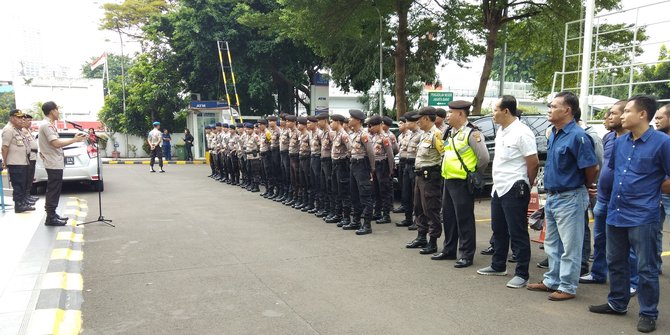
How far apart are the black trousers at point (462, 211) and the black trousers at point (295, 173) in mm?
4648

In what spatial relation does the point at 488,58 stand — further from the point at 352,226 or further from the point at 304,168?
the point at 352,226

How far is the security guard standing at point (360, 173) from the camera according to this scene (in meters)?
7.34

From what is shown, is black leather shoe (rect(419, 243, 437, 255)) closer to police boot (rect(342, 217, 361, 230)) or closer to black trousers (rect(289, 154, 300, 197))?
police boot (rect(342, 217, 361, 230))

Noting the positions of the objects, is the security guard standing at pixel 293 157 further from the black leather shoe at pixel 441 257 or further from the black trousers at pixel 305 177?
the black leather shoe at pixel 441 257

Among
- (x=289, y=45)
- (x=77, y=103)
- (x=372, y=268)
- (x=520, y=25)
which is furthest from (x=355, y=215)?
(x=77, y=103)

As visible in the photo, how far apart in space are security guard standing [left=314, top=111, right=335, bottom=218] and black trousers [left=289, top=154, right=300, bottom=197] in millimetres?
1136

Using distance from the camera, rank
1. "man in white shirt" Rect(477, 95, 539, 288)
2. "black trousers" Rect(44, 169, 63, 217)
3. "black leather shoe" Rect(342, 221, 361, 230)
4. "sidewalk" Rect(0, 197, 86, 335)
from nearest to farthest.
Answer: "sidewalk" Rect(0, 197, 86, 335) < "man in white shirt" Rect(477, 95, 539, 288) < "black trousers" Rect(44, 169, 63, 217) < "black leather shoe" Rect(342, 221, 361, 230)

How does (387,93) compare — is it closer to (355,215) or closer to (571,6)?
(571,6)

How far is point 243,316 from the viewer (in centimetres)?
402

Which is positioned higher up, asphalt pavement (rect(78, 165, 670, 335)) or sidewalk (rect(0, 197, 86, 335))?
sidewalk (rect(0, 197, 86, 335))

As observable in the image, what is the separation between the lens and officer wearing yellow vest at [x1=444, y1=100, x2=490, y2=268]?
5332 millimetres

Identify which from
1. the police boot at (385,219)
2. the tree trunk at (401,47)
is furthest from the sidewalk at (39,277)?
the tree trunk at (401,47)

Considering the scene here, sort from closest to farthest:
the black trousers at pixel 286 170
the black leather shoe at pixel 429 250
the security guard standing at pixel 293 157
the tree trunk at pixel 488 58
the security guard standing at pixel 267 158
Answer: the black leather shoe at pixel 429 250 < the security guard standing at pixel 293 157 < the black trousers at pixel 286 170 < the security guard standing at pixel 267 158 < the tree trunk at pixel 488 58

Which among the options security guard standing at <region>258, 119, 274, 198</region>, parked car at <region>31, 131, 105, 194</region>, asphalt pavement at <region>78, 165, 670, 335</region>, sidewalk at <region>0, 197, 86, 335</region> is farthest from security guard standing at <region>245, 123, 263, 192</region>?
sidewalk at <region>0, 197, 86, 335</region>
